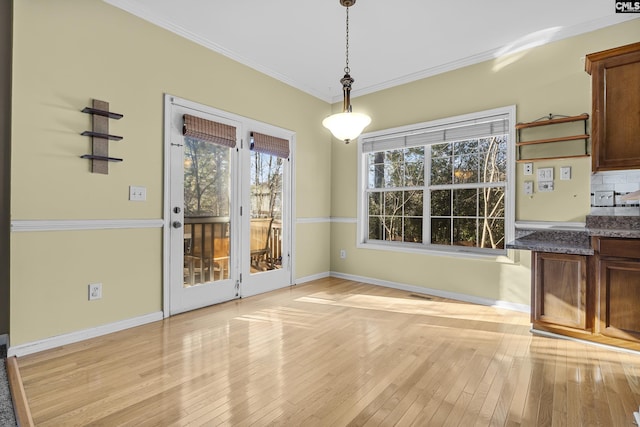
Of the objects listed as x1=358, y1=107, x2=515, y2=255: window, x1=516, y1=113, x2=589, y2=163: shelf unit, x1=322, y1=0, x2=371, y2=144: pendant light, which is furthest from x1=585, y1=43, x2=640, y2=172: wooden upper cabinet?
x1=322, y1=0, x2=371, y2=144: pendant light

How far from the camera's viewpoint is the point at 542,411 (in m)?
1.74

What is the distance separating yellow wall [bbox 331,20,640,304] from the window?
14 centimetres

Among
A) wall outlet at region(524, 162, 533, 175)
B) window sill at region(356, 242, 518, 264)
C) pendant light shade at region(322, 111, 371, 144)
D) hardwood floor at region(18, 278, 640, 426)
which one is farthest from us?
window sill at region(356, 242, 518, 264)

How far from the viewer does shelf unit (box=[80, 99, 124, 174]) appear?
2.67 metres

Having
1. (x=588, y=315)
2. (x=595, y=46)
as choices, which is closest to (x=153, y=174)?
(x=588, y=315)

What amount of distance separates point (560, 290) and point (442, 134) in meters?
2.16

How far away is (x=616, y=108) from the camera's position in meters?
2.67

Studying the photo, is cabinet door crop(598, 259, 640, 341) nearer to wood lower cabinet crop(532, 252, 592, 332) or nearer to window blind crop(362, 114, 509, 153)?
wood lower cabinet crop(532, 252, 592, 332)

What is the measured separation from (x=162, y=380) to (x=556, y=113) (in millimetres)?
4148

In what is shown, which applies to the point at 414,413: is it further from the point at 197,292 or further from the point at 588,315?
the point at 197,292

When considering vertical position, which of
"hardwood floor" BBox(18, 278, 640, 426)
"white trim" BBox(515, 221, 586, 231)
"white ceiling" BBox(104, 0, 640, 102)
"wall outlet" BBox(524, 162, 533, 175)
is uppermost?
"white ceiling" BBox(104, 0, 640, 102)

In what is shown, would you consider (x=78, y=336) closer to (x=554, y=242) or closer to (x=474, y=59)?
(x=554, y=242)

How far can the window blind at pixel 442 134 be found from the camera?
3.66m

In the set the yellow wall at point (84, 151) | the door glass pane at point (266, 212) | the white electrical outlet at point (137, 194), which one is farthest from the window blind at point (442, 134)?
the white electrical outlet at point (137, 194)
